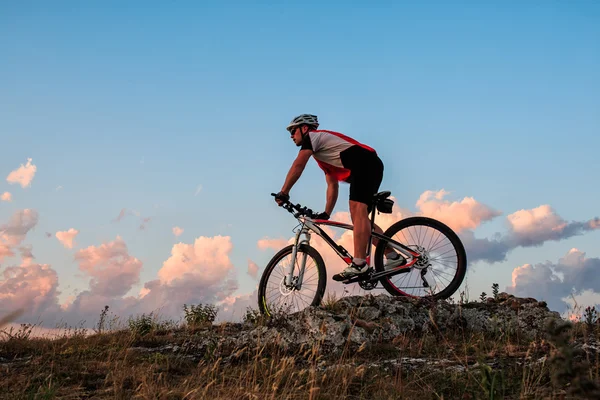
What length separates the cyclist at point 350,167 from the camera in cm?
769

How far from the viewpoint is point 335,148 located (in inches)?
316

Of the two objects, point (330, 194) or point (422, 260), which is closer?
point (422, 260)

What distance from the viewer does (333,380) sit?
4.88 metres

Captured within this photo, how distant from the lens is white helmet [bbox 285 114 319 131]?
8.10 metres

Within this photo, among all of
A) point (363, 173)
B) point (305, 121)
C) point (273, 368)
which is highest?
point (305, 121)

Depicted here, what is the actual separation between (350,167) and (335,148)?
36 centimetres

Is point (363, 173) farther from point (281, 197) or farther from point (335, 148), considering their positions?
point (281, 197)

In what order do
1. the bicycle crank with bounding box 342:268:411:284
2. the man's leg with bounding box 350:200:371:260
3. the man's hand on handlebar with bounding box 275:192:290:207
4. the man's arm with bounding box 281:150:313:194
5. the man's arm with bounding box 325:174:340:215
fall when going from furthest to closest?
the man's arm with bounding box 325:174:340:215 → the man's hand on handlebar with bounding box 275:192:290:207 → the man's arm with bounding box 281:150:313:194 → the bicycle crank with bounding box 342:268:411:284 → the man's leg with bounding box 350:200:371:260

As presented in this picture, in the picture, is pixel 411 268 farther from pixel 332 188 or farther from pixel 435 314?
pixel 332 188

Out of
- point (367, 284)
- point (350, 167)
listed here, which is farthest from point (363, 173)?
point (367, 284)

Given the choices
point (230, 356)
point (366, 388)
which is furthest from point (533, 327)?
point (230, 356)

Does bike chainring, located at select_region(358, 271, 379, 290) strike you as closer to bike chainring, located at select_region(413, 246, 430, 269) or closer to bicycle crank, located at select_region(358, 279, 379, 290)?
bicycle crank, located at select_region(358, 279, 379, 290)

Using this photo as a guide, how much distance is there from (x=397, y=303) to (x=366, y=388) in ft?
8.83

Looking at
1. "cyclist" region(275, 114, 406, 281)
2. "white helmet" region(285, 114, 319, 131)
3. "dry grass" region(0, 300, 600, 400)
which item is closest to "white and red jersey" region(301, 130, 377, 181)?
"cyclist" region(275, 114, 406, 281)
